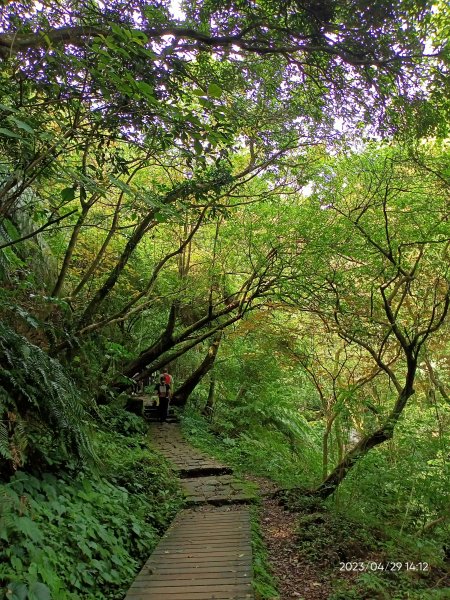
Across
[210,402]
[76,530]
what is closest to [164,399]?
[210,402]

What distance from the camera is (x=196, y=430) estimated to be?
11.8 m

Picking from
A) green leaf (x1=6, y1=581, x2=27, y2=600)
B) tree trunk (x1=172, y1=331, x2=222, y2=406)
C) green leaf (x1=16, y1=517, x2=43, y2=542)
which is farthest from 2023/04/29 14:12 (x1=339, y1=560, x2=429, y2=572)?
tree trunk (x1=172, y1=331, x2=222, y2=406)

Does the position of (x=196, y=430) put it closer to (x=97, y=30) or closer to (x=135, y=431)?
(x=135, y=431)

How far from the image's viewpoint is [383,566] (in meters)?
4.66

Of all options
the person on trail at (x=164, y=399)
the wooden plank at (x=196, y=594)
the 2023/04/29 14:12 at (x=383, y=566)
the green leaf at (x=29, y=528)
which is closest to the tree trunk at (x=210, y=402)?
the person on trail at (x=164, y=399)

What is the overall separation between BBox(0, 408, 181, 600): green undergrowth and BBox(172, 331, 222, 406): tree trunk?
22.3 feet

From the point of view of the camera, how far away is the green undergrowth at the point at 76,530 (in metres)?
2.83

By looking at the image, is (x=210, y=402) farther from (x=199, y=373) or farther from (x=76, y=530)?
(x=76, y=530)

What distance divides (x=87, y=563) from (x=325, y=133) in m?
6.87

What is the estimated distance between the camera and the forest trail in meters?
3.52

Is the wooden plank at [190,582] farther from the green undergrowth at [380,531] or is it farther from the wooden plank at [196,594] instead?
the green undergrowth at [380,531]

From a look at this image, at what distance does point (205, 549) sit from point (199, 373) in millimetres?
9059

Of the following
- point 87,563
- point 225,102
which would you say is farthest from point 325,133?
point 87,563


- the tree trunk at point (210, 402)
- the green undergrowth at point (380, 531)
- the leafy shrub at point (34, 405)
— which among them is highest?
the leafy shrub at point (34, 405)
